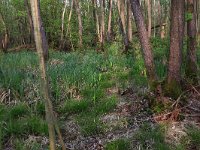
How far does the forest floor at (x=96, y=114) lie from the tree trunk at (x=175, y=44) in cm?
24

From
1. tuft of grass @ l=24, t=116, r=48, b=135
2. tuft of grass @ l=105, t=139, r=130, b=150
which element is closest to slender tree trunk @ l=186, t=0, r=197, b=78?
tuft of grass @ l=105, t=139, r=130, b=150

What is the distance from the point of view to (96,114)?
5.68 meters

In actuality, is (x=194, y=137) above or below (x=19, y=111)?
below

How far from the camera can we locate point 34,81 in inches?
270

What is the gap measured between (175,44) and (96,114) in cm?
180

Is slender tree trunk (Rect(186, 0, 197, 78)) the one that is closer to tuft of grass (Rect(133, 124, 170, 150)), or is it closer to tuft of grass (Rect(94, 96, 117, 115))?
tuft of grass (Rect(94, 96, 117, 115))

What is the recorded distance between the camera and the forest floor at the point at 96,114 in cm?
465

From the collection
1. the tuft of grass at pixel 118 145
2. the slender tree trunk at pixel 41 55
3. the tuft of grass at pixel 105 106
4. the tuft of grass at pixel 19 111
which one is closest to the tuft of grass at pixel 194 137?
the tuft of grass at pixel 118 145

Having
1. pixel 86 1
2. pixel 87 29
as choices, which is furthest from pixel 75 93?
pixel 86 1

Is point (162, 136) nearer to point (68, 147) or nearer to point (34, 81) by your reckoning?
point (68, 147)

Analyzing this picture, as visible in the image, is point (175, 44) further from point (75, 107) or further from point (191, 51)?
point (75, 107)

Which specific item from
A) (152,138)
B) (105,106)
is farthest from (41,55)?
(105,106)

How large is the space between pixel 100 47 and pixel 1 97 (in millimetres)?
12242

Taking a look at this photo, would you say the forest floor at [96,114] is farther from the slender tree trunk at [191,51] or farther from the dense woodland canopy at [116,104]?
the slender tree trunk at [191,51]
